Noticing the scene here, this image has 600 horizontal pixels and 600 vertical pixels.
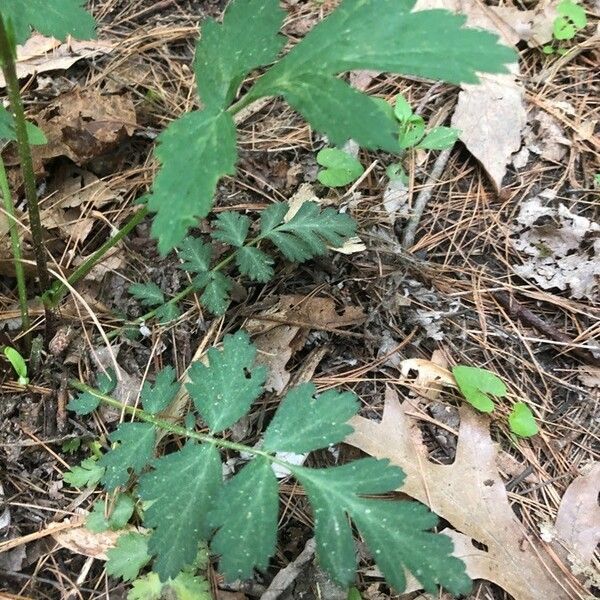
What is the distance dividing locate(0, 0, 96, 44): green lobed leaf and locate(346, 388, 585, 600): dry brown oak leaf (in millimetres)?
1248

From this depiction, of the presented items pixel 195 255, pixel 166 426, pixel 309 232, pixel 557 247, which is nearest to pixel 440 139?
pixel 557 247

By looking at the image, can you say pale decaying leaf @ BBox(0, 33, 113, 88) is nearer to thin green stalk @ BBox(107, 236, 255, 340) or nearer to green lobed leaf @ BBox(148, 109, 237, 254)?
thin green stalk @ BBox(107, 236, 255, 340)

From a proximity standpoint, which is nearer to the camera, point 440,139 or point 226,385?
point 226,385

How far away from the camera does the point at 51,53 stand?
92.7 inches

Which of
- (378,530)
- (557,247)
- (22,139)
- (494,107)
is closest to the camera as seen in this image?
(378,530)

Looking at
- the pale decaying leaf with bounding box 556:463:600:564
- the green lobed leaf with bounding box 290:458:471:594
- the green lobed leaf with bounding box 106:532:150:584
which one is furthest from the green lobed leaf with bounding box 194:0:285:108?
the pale decaying leaf with bounding box 556:463:600:564

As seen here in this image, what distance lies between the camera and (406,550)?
123 centimetres

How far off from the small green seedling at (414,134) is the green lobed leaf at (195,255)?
75 centimetres

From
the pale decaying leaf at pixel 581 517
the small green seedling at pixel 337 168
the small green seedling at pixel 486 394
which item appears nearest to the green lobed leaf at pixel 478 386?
the small green seedling at pixel 486 394

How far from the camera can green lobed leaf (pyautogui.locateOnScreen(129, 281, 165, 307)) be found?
72.4 inches

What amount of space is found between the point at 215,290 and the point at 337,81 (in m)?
0.84

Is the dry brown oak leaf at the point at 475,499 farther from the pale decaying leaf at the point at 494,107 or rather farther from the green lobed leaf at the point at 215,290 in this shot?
the pale decaying leaf at the point at 494,107

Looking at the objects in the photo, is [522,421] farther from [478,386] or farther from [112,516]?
[112,516]

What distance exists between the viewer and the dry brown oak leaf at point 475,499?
5.03 ft
